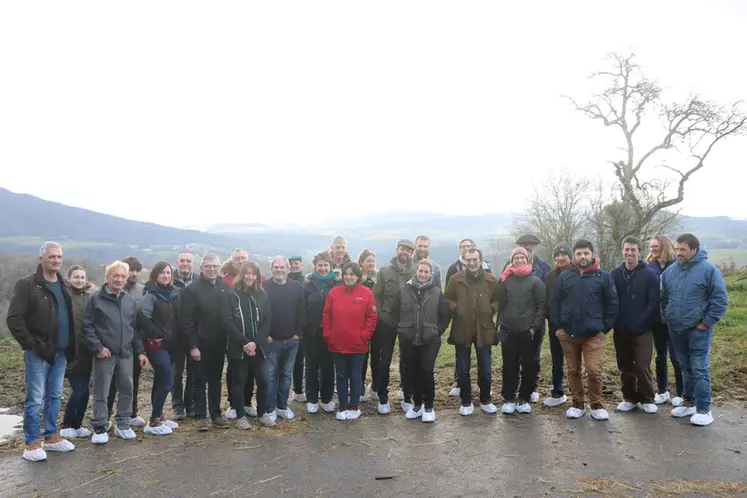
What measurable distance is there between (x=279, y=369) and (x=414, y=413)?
1892mm

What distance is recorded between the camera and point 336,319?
6367 millimetres

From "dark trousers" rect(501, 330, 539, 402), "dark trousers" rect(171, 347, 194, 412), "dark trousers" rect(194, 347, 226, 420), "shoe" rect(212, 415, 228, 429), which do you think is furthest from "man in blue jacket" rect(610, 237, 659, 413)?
"dark trousers" rect(171, 347, 194, 412)

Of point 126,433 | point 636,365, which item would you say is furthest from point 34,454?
point 636,365

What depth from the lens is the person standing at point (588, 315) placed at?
598cm

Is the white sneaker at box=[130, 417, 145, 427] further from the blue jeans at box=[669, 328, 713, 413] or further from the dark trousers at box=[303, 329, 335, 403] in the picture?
the blue jeans at box=[669, 328, 713, 413]

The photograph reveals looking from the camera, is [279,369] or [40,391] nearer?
[40,391]

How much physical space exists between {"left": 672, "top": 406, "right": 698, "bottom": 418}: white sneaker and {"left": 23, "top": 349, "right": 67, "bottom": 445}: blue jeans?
7145 millimetres

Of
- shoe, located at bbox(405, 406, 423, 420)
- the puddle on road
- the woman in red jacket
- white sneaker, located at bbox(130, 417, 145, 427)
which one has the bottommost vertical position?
the puddle on road

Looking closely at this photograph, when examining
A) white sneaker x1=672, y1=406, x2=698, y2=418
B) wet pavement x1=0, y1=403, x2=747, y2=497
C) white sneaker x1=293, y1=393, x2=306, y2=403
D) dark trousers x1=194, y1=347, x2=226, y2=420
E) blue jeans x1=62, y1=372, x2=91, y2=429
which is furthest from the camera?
white sneaker x1=293, y1=393, x2=306, y2=403

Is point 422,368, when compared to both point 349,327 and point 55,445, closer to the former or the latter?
point 349,327

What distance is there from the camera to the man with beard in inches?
263

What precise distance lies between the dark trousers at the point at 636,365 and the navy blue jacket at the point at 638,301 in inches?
4.3

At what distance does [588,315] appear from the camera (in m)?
5.98

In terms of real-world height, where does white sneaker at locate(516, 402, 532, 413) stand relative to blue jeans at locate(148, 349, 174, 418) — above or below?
below
